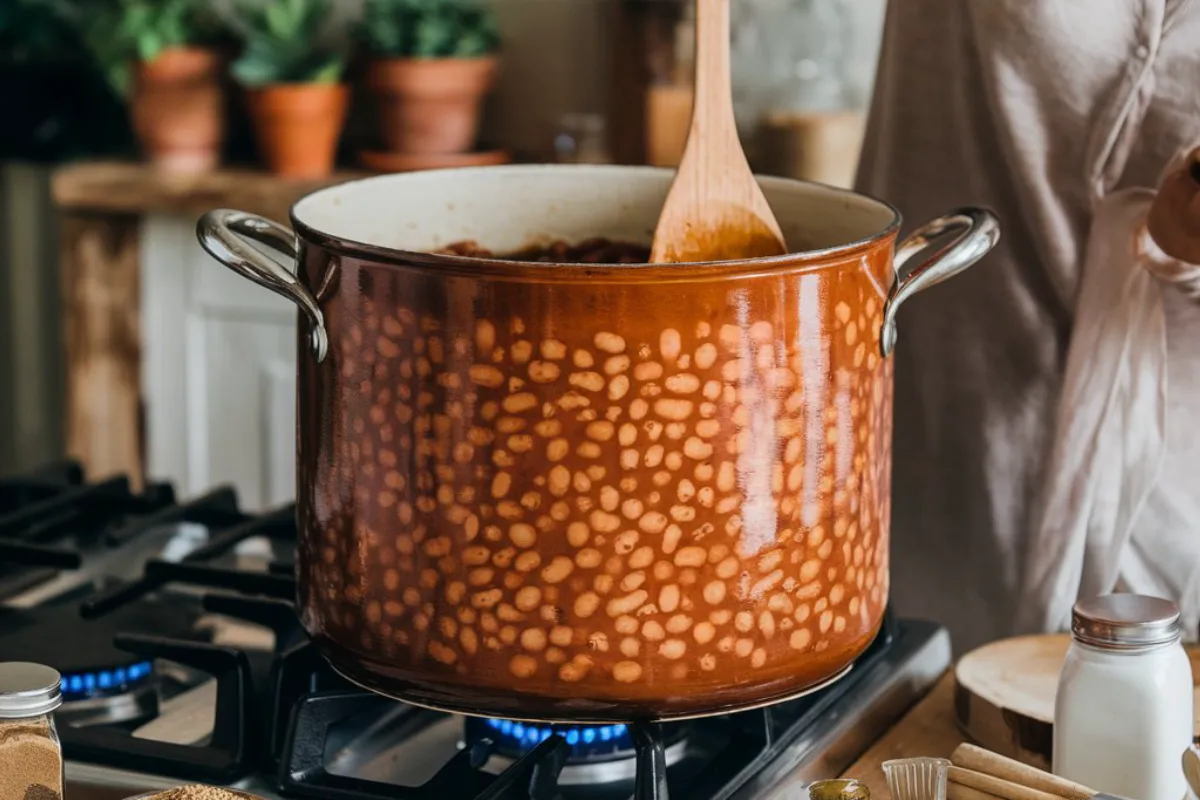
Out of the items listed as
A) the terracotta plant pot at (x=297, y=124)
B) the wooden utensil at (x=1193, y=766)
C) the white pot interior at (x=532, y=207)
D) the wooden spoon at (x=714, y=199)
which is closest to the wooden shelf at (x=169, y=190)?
the terracotta plant pot at (x=297, y=124)

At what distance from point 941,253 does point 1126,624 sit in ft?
0.57

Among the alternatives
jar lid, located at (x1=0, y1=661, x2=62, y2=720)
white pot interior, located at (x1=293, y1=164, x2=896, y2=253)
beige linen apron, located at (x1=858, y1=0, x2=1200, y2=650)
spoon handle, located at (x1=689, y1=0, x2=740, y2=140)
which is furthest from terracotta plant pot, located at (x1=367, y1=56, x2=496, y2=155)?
jar lid, located at (x1=0, y1=661, x2=62, y2=720)

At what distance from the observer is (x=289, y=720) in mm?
683

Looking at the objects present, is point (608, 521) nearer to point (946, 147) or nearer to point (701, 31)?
point (701, 31)

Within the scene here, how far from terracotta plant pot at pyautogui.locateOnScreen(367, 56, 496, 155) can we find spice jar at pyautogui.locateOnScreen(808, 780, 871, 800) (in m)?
1.49

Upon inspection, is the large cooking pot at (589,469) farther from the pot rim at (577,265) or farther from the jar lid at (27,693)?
the jar lid at (27,693)

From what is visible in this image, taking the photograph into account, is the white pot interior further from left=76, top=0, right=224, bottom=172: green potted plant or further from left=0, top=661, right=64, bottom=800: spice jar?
left=76, top=0, right=224, bottom=172: green potted plant

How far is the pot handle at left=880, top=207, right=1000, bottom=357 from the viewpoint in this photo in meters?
0.66

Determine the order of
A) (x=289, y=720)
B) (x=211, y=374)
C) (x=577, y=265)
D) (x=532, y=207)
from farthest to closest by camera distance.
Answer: (x=211, y=374) → (x=532, y=207) → (x=289, y=720) → (x=577, y=265)

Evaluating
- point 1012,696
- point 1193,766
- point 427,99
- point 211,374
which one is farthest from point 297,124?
point 1193,766

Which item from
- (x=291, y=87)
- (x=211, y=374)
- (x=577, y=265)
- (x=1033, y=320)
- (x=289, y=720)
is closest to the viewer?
(x=577, y=265)

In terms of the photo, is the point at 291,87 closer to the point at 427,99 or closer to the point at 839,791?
the point at 427,99

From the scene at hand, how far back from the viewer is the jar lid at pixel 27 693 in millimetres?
604

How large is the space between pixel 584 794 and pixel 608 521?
0.56ft
